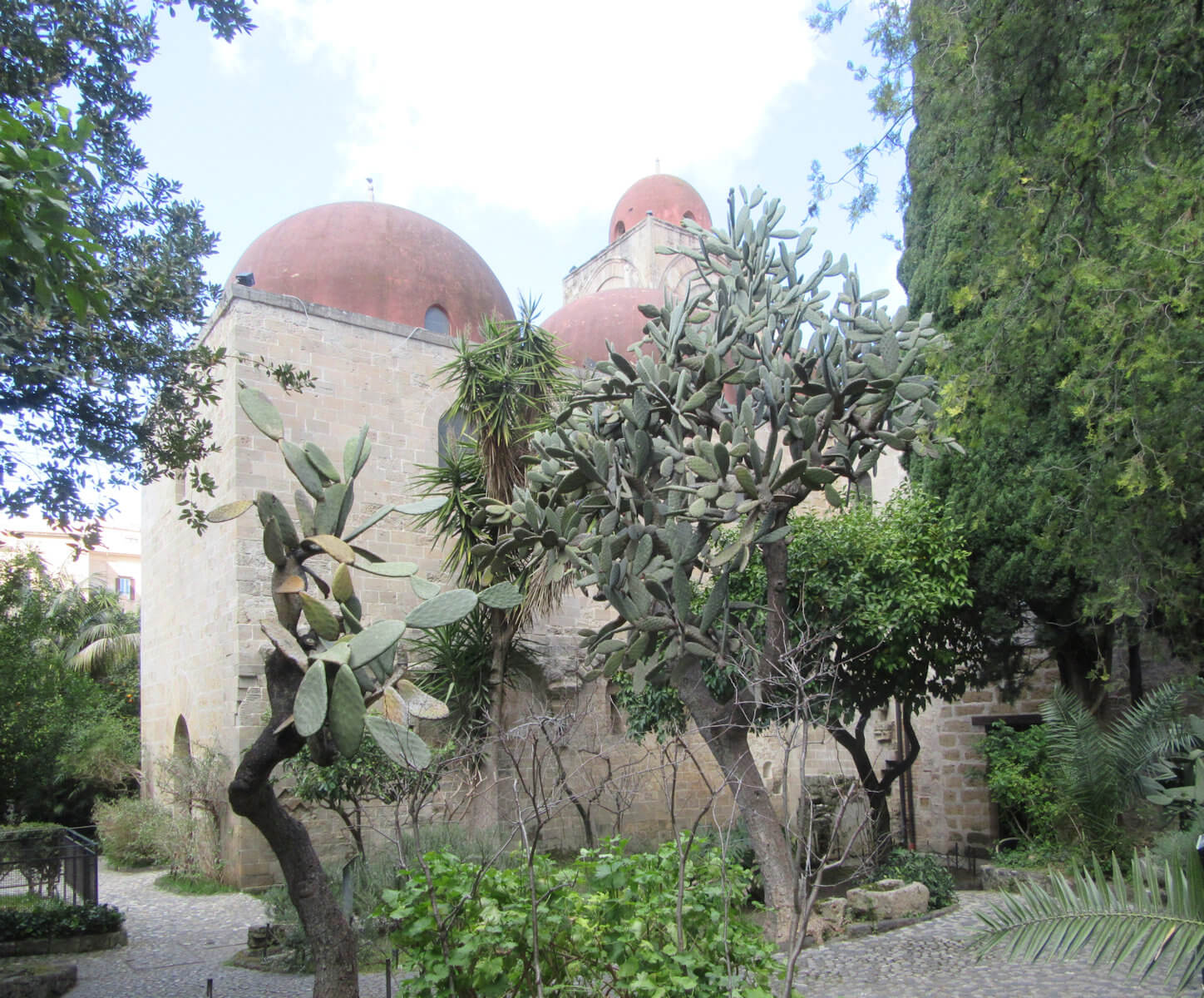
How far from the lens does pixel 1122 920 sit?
11.6 ft

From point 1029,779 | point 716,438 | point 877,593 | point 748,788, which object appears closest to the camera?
point 748,788

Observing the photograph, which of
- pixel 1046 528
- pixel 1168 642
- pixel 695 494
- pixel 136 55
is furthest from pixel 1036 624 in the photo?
pixel 136 55

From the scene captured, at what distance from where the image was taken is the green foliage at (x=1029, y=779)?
8891 mm

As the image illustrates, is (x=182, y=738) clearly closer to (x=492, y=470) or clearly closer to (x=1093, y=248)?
(x=492, y=470)

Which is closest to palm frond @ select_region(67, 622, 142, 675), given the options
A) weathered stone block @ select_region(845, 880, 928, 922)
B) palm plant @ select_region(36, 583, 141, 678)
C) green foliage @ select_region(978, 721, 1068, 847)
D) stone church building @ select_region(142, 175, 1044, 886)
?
palm plant @ select_region(36, 583, 141, 678)

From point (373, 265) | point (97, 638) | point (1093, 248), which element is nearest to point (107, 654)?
point (97, 638)

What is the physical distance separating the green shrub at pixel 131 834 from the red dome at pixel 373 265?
7276 mm

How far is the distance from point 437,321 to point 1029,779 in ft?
32.2

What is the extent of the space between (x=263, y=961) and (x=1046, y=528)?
7.03m

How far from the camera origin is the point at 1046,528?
25.8 feet

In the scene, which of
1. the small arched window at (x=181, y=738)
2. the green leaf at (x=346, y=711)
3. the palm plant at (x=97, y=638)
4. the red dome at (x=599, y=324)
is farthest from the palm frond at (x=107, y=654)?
the green leaf at (x=346, y=711)

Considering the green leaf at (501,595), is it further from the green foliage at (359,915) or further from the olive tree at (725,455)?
the green foliage at (359,915)

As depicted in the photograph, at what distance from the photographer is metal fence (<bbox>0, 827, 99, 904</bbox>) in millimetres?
8414

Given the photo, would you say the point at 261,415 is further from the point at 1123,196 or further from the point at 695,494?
the point at 1123,196
